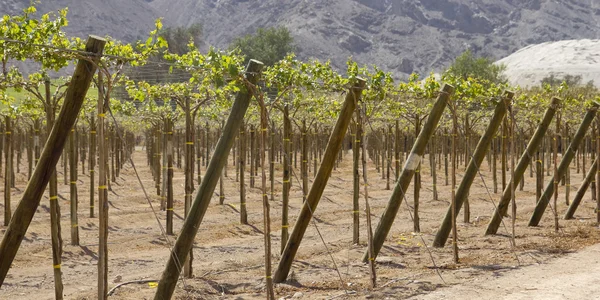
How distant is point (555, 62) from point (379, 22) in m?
55.3

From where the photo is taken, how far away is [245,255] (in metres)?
11.3

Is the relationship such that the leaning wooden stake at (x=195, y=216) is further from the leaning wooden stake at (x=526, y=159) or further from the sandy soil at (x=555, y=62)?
the sandy soil at (x=555, y=62)

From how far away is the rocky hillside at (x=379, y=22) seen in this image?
116 m

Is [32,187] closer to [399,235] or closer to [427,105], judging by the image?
[399,235]

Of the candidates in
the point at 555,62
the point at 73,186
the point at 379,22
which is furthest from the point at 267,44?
the point at 73,186

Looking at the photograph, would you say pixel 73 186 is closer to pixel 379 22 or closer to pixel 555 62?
pixel 555 62

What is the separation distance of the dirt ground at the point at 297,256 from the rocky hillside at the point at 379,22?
94.1 meters

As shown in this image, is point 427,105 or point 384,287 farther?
point 427,105

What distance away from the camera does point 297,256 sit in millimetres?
10828

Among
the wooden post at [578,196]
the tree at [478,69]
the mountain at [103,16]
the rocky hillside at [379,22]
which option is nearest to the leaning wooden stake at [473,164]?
the wooden post at [578,196]

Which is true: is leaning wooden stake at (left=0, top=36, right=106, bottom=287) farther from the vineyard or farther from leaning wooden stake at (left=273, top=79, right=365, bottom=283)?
leaning wooden stake at (left=273, top=79, right=365, bottom=283)

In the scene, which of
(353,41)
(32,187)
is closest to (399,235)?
(32,187)

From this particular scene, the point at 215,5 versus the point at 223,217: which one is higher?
the point at 215,5

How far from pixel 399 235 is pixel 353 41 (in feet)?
358
